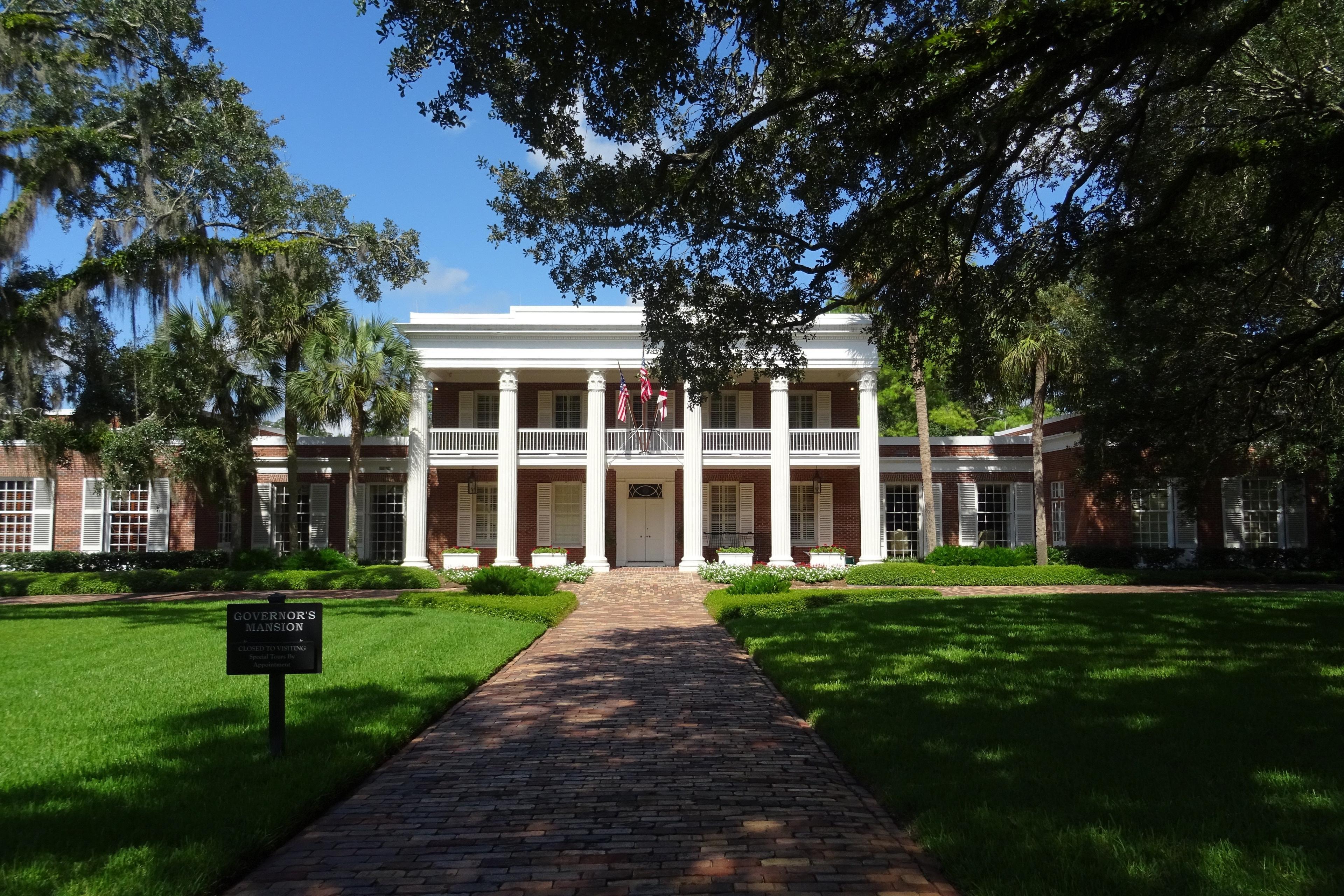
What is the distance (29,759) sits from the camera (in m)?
5.85

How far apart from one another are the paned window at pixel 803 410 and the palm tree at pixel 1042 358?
5.57 metres

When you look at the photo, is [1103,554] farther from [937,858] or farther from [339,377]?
[937,858]

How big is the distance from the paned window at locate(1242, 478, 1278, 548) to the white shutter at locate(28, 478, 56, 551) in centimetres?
3232

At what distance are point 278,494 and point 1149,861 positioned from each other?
87.1ft

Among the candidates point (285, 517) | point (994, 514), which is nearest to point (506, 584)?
point (285, 517)

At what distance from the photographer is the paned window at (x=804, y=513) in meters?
27.1

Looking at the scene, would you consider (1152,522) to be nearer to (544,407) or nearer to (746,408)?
(746,408)

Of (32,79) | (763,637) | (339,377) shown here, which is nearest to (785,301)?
(763,637)

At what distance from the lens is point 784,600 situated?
637 inches

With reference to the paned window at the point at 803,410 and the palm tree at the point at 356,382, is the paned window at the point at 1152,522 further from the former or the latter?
the palm tree at the point at 356,382

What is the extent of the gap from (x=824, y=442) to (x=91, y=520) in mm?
20248

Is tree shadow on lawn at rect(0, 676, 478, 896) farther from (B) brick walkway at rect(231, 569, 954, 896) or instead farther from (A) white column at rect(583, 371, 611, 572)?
(A) white column at rect(583, 371, 611, 572)

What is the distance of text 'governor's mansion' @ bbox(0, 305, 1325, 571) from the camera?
24.7 metres

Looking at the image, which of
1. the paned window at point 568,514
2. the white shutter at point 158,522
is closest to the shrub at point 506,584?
the paned window at point 568,514
